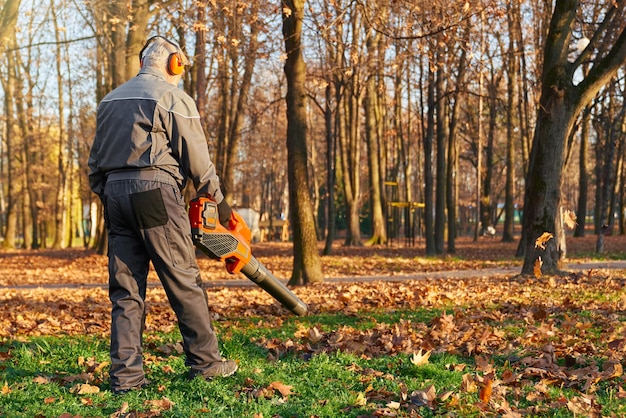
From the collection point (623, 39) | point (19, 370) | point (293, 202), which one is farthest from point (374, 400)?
point (623, 39)

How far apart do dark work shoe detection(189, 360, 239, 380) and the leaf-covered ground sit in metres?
0.73

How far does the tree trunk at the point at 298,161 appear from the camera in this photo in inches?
485

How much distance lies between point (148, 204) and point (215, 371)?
4.31 feet

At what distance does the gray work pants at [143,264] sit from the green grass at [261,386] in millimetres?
232

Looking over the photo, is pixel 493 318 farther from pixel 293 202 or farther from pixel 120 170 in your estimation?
pixel 293 202

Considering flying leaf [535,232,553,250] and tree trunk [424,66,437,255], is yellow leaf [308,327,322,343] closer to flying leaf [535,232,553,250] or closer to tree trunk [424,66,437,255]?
flying leaf [535,232,553,250]

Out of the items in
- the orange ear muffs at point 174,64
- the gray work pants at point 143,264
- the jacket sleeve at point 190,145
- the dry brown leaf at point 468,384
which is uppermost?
the orange ear muffs at point 174,64

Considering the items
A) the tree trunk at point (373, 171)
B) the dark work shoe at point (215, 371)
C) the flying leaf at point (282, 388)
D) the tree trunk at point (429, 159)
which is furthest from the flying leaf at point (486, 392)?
the tree trunk at point (373, 171)

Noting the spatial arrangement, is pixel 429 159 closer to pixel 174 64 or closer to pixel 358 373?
pixel 358 373

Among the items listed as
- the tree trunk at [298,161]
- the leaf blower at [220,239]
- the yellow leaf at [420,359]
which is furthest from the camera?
the tree trunk at [298,161]

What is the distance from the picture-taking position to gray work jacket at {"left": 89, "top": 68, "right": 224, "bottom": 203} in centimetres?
449

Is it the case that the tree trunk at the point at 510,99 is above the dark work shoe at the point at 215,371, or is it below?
above

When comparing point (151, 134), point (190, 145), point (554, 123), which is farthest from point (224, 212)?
point (554, 123)

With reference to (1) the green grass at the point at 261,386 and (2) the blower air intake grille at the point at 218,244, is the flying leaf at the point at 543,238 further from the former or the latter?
(2) the blower air intake grille at the point at 218,244
